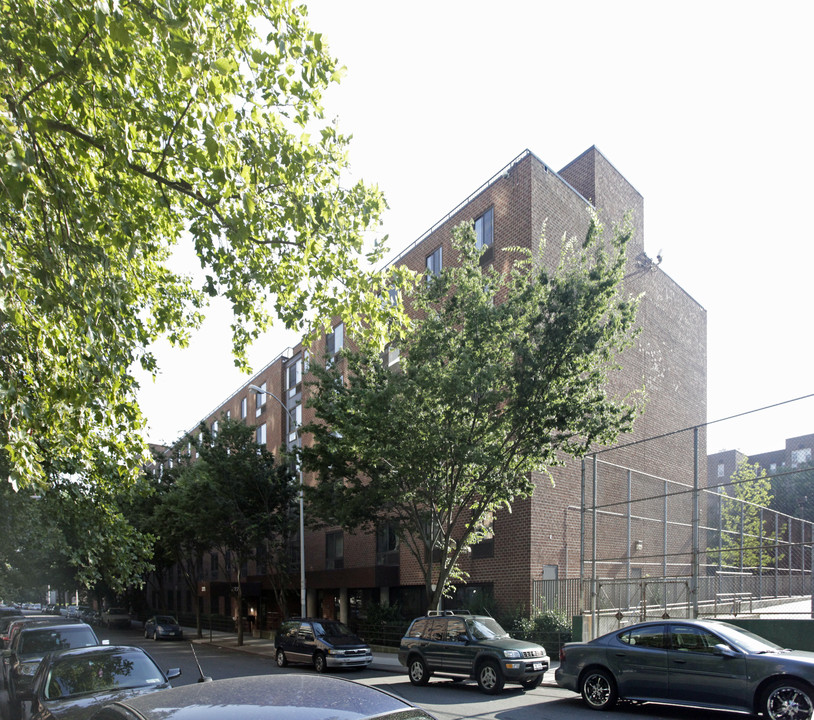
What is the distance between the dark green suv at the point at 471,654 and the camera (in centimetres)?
1486

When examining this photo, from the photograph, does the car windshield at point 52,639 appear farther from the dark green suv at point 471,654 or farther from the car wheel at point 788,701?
the car wheel at point 788,701

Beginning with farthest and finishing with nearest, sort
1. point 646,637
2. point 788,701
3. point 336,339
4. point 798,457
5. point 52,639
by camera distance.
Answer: point 336,339 < point 798,457 < point 52,639 < point 646,637 < point 788,701

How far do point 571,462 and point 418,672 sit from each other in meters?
11.3

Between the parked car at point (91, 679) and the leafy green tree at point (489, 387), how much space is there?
938 cm

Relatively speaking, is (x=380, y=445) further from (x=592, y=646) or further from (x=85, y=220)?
(x=85, y=220)

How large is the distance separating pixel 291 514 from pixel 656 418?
17.4 m

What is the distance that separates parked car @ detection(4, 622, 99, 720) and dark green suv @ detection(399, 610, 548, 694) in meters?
7.05

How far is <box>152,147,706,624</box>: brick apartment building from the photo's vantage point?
23922 millimetres

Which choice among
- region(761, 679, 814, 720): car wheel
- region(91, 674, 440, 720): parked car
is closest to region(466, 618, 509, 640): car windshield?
region(761, 679, 814, 720): car wheel

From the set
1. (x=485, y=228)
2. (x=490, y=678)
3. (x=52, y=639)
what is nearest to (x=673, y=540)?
(x=485, y=228)

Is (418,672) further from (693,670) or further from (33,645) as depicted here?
(33,645)

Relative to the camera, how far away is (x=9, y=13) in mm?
7508

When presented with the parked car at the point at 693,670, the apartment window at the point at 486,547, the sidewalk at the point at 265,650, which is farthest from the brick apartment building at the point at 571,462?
the parked car at the point at 693,670

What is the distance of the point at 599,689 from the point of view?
40.9ft
